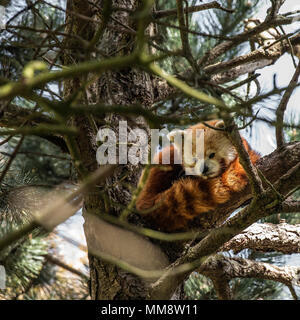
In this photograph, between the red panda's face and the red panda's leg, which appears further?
the red panda's face

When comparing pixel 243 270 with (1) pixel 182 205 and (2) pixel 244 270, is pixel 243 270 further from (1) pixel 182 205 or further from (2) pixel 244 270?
(1) pixel 182 205

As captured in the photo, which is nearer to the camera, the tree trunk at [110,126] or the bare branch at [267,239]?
the tree trunk at [110,126]

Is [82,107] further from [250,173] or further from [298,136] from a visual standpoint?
[298,136]

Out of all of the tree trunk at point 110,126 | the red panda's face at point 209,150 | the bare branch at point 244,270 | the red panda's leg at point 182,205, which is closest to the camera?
the tree trunk at point 110,126

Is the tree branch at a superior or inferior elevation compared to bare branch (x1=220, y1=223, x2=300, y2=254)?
inferior

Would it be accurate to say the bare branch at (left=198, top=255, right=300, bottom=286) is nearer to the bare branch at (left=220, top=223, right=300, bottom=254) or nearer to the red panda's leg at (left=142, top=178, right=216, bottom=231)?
the bare branch at (left=220, top=223, right=300, bottom=254)

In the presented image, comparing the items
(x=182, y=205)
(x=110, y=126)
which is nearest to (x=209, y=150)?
(x=182, y=205)

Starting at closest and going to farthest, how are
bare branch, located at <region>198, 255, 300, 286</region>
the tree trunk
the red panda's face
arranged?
the tree trunk < bare branch, located at <region>198, 255, 300, 286</region> < the red panda's face

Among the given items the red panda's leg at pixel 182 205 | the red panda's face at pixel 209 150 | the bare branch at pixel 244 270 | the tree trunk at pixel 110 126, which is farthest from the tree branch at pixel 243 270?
the red panda's face at pixel 209 150

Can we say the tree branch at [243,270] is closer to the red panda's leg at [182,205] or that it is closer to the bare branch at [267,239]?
the bare branch at [267,239]

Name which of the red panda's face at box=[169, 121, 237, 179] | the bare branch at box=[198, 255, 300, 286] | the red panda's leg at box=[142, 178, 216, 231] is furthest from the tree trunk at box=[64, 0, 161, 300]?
the red panda's face at box=[169, 121, 237, 179]

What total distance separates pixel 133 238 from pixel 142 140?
0.42 meters
